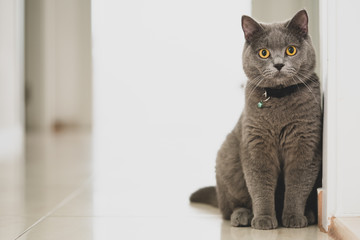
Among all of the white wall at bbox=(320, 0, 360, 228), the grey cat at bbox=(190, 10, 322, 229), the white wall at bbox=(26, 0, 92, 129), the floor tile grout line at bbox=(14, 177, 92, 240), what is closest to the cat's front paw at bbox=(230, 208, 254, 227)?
the grey cat at bbox=(190, 10, 322, 229)

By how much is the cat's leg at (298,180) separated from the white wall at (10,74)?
136 inches

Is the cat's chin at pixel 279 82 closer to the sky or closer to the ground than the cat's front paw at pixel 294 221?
closer to the sky

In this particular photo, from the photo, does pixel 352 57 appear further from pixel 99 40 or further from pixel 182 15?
pixel 99 40

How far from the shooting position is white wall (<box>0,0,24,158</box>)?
193 inches

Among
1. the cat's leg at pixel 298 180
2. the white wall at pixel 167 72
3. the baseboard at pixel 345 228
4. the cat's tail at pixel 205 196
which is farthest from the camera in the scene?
the white wall at pixel 167 72

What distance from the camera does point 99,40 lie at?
5965mm

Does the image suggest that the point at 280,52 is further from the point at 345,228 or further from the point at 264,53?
the point at 345,228

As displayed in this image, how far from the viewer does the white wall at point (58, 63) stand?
634cm

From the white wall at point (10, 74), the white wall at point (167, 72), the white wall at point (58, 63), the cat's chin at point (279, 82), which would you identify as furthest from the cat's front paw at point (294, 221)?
the white wall at point (58, 63)

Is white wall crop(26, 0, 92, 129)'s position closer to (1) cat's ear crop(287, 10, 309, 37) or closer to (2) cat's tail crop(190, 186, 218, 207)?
(2) cat's tail crop(190, 186, 218, 207)

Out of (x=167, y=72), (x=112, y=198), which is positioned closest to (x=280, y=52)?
(x=112, y=198)

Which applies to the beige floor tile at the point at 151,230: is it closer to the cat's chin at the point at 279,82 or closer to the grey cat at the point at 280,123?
the grey cat at the point at 280,123

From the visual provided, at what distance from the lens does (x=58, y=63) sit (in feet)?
22.5

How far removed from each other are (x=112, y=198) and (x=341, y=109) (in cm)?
101
